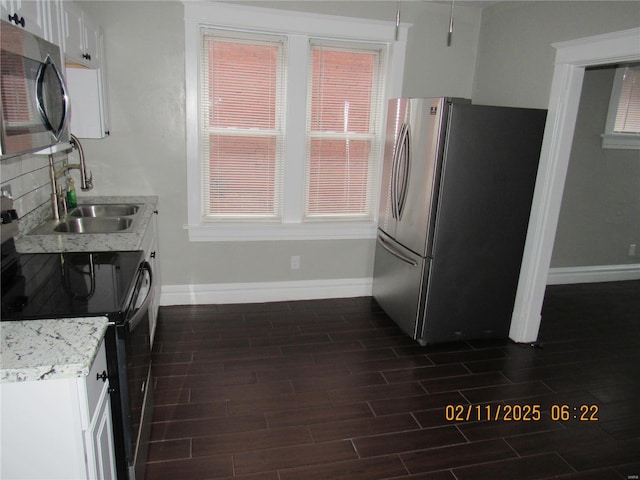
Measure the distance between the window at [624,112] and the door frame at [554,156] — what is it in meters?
1.70

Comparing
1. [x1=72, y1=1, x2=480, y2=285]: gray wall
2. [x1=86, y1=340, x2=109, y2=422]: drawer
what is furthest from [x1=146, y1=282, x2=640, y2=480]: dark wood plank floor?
[x1=86, y1=340, x2=109, y2=422]: drawer

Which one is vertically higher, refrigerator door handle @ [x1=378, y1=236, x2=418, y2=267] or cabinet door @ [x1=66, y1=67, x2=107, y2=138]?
cabinet door @ [x1=66, y1=67, x2=107, y2=138]

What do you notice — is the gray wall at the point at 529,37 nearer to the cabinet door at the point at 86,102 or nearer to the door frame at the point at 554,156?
the door frame at the point at 554,156

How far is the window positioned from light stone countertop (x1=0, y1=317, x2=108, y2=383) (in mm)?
4702

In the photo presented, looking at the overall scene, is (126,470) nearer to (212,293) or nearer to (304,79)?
(212,293)

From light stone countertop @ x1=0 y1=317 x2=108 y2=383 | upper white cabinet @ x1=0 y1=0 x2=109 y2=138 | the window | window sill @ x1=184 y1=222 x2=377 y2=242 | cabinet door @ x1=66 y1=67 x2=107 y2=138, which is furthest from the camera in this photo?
the window

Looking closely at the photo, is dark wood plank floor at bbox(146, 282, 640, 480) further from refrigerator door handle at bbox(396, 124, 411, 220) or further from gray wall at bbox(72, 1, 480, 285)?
refrigerator door handle at bbox(396, 124, 411, 220)

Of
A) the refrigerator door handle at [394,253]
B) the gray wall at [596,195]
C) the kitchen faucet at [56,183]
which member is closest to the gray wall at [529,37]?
the gray wall at [596,195]

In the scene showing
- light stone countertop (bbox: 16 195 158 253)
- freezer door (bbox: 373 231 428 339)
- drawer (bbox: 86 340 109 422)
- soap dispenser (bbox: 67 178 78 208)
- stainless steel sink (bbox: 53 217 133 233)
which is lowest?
freezer door (bbox: 373 231 428 339)

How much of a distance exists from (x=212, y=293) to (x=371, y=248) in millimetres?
1446

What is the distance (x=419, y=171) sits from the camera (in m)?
3.21

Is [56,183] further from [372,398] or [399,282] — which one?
[399,282]

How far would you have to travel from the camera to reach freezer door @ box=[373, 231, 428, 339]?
329 centimetres

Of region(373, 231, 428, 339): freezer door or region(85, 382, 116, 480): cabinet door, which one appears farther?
region(373, 231, 428, 339): freezer door
